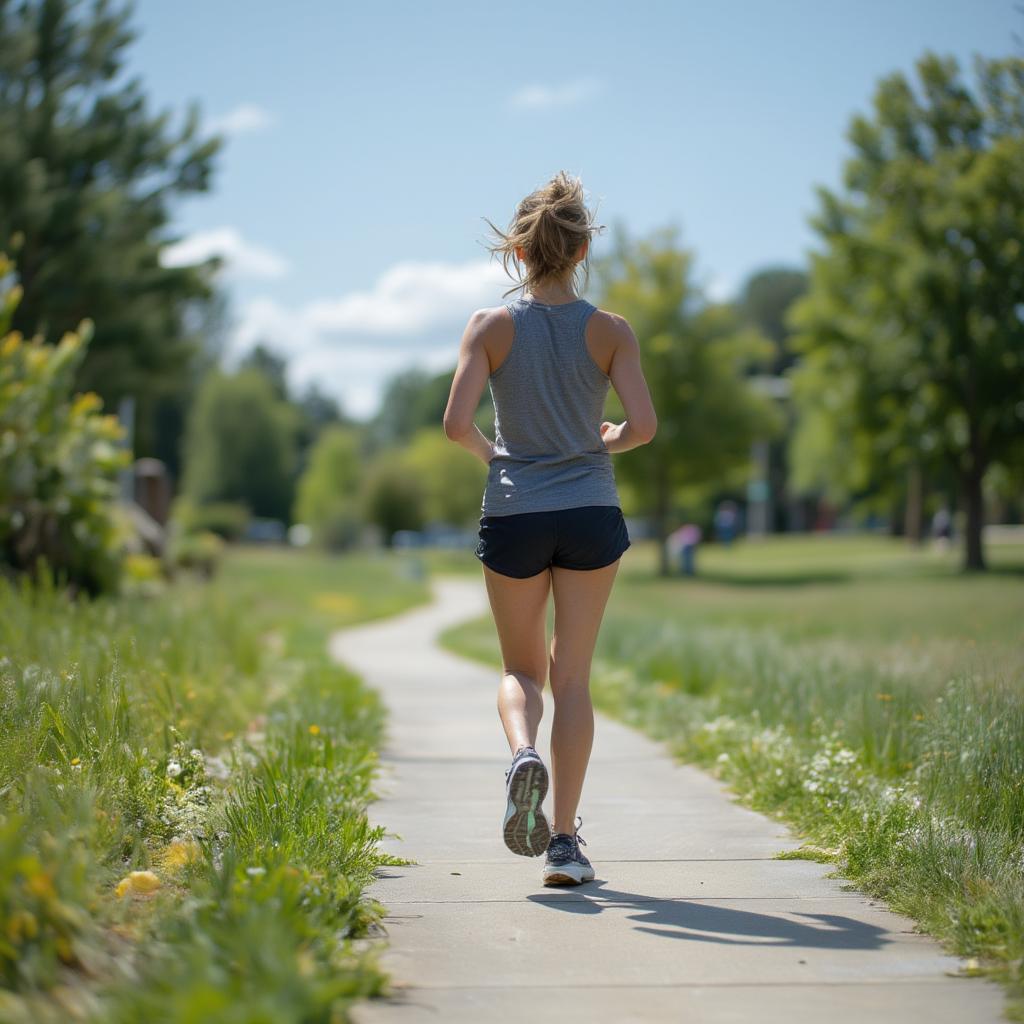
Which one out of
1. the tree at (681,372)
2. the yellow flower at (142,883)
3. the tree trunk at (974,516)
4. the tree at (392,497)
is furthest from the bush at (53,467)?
the tree at (392,497)

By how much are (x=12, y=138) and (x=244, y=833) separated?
12.5m

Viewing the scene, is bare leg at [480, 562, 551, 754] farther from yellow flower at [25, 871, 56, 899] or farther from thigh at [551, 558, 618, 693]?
yellow flower at [25, 871, 56, 899]

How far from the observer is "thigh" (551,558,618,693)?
13.7 feet

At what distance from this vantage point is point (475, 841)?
4.77 m

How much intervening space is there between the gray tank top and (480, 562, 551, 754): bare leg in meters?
0.25

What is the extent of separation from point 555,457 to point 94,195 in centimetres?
1255

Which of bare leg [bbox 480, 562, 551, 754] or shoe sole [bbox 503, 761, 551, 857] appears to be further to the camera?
bare leg [bbox 480, 562, 551, 754]

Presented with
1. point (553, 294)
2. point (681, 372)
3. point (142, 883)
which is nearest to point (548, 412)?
point (553, 294)

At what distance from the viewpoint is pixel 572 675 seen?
424 centimetres

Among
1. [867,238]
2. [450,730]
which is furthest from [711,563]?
[450,730]

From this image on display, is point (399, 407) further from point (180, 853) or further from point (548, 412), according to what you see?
point (180, 853)

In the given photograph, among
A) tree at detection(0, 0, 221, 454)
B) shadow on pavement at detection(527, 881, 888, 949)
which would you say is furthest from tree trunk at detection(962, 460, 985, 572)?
shadow on pavement at detection(527, 881, 888, 949)

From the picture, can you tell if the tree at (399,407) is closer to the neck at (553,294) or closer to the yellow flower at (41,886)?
the neck at (553,294)

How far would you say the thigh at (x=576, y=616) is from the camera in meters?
4.17
